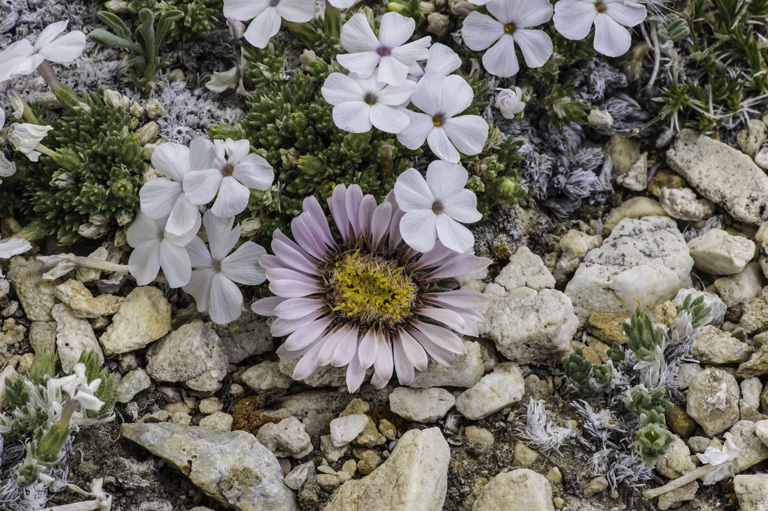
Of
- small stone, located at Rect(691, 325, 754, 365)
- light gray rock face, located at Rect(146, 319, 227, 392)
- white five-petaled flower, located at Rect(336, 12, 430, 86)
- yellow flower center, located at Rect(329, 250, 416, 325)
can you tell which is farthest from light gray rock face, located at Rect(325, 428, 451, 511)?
white five-petaled flower, located at Rect(336, 12, 430, 86)

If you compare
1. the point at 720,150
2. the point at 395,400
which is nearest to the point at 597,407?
the point at 395,400

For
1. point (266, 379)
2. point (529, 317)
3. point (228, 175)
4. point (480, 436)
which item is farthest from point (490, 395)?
point (228, 175)

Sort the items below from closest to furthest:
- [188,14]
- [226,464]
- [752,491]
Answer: [752,491] → [226,464] → [188,14]

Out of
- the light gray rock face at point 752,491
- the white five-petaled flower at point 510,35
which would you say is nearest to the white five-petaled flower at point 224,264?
the white five-petaled flower at point 510,35

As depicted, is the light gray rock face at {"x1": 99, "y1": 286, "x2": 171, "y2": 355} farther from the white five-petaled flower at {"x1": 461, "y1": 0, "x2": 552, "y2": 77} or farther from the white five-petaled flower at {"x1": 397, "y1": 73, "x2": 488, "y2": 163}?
the white five-petaled flower at {"x1": 461, "y1": 0, "x2": 552, "y2": 77}

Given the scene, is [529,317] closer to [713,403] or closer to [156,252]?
[713,403]

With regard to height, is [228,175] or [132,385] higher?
[228,175]

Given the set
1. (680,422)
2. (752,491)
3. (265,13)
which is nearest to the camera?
(752,491)

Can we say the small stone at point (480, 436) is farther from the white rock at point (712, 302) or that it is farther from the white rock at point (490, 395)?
the white rock at point (712, 302)
